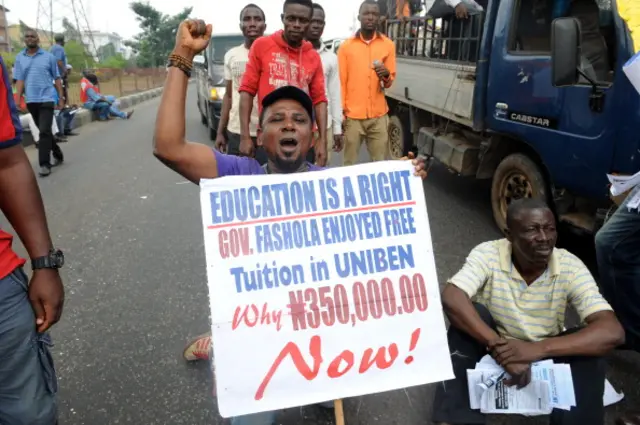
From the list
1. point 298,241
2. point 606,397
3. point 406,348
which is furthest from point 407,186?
point 606,397

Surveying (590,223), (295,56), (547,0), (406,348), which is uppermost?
(547,0)

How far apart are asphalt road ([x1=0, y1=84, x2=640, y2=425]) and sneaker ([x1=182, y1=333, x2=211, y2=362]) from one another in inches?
1.6

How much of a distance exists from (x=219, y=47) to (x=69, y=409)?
26.4 feet

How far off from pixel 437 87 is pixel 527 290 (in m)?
3.69

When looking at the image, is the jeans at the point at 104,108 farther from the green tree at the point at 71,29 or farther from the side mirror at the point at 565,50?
the side mirror at the point at 565,50

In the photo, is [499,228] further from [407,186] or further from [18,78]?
[18,78]

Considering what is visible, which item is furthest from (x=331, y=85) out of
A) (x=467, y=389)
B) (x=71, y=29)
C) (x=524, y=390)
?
(x=71, y=29)

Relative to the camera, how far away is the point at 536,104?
12.5 ft

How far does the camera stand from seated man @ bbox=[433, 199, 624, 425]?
210 centimetres

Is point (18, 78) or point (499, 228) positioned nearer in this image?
point (499, 228)

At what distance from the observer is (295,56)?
3.60 m

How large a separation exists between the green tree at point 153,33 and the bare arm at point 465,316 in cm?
4280

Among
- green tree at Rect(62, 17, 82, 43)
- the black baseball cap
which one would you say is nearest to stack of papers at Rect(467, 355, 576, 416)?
the black baseball cap

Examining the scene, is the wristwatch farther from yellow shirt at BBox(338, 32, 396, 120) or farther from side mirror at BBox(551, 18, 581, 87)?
yellow shirt at BBox(338, 32, 396, 120)
